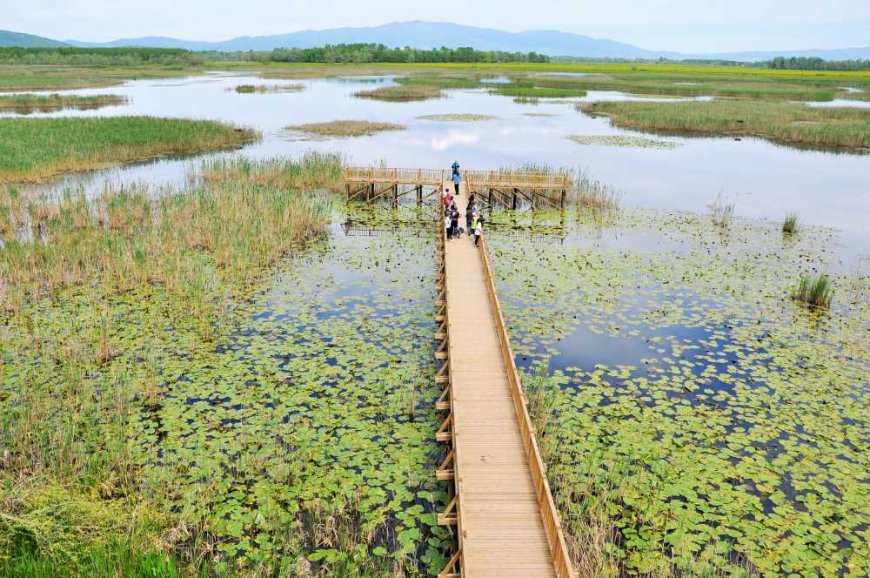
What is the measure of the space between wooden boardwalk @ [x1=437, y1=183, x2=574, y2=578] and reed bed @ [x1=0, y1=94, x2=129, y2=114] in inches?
2522

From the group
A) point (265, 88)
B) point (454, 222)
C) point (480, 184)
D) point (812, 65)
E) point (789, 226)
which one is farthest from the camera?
point (812, 65)

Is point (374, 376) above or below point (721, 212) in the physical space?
below

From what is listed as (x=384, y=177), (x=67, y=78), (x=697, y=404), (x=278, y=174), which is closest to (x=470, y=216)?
(x=384, y=177)

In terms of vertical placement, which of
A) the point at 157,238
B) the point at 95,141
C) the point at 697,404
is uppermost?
the point at 95,141

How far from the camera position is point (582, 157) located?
152 feet

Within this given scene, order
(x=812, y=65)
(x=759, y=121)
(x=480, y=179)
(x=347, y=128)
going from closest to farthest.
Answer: (x=480, y=179) < (x=347, y=128) < (x=759, y=121) < (x=812, y=65)

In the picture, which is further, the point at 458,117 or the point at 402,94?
the point at 402,94

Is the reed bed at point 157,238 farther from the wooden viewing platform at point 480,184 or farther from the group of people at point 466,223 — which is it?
the group of people at point 466,223

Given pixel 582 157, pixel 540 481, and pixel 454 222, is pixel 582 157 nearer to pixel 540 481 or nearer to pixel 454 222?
pixel 454 222

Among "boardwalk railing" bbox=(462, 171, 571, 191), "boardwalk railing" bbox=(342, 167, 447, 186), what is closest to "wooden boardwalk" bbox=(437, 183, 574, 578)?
"boardwalk railing" bbox=(462, 171, 571, 191)

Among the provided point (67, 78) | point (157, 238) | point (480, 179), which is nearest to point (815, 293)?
point (480, 179)

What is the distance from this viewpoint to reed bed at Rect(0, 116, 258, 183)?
33.4 metres

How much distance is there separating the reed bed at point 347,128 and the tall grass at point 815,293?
1640 inches

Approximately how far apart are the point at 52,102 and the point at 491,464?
242 feet
